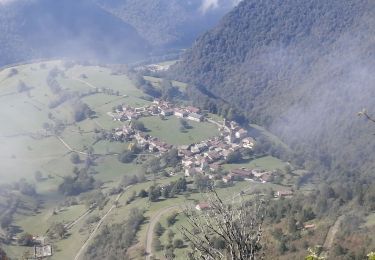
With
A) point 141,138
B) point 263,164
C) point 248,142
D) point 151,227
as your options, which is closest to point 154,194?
point 151,227

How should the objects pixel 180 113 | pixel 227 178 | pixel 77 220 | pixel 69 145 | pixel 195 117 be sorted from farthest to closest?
pixel 180 113, pixel 195 117, pixel 69 145, pixel 227 178, pixel 77 220

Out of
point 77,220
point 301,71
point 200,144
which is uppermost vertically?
point 301,71

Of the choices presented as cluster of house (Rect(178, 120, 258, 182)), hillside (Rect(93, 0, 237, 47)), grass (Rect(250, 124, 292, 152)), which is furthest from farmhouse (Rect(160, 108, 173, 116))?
hillside (Rect(93, 0, 237, 47))

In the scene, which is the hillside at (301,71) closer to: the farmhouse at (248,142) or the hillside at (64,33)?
the farmhouse at (248,142)

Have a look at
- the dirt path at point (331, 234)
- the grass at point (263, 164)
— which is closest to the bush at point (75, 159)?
the grass at point (263, 164)

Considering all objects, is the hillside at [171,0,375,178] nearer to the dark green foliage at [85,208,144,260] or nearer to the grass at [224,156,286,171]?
the grass at [224,156,286,171]

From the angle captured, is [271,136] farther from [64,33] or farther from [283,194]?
[64,33]
